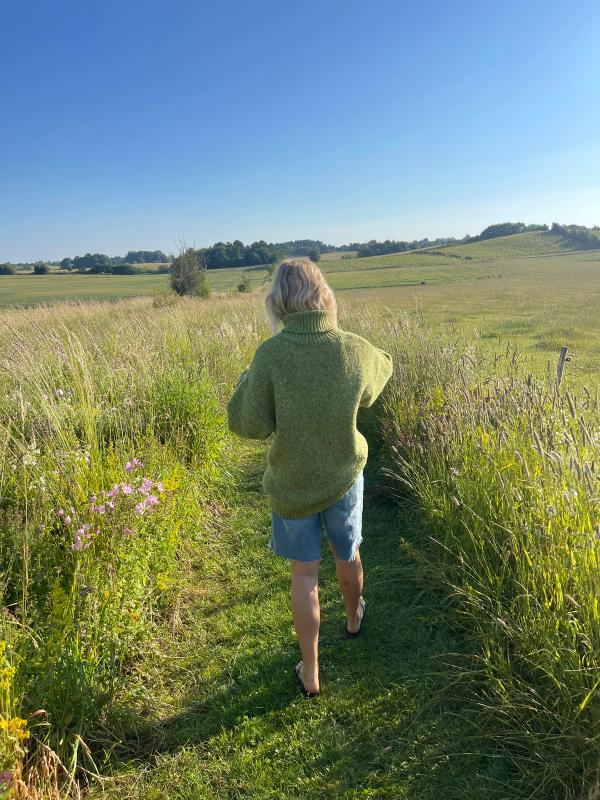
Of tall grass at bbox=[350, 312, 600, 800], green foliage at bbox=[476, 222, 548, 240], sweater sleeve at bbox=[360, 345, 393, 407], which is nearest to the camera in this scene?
tall grass at bbox=[350, 312, 600, 800]

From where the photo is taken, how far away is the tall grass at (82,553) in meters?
2.04

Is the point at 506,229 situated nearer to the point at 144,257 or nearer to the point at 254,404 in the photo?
the point at 144,257

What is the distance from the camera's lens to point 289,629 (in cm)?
313

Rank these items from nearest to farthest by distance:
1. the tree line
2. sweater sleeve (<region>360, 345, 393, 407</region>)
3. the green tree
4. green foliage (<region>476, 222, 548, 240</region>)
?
sweater sleeve (<region>360, 345, 393, 407</region>) → the green tree → the tree line → green foliage (<region>476, 222, 548, 240</region>)

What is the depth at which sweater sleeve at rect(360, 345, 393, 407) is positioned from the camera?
2.28m

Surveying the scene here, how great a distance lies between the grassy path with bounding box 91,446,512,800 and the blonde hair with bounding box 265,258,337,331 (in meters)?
1.94

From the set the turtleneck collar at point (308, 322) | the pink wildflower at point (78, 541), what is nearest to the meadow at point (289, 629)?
the pink wildflower at point (78, 541)

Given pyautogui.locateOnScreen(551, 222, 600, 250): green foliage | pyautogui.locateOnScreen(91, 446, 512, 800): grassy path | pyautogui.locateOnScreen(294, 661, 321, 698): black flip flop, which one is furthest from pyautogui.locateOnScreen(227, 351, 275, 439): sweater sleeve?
pyautogui.locateOnScreen(551, 222, 600, 250): green foliage

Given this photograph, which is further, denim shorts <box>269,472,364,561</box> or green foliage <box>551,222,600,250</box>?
green foliage <box>551,222,600,250</box>

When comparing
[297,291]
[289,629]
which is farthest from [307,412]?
[289,629]

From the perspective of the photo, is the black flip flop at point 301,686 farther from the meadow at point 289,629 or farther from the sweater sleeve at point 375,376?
the sweater sleeve at point 375,376

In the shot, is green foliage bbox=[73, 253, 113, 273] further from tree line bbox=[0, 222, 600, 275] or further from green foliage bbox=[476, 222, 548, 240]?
green foliage bbox=[476, 222, 548, 240]

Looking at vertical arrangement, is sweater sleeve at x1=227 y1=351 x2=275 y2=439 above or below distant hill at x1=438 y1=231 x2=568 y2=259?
below

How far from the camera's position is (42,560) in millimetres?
2691
